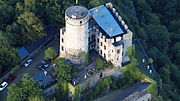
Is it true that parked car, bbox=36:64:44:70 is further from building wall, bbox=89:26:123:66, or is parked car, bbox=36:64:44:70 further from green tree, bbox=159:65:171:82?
green tree, bbox=159:65:171:82

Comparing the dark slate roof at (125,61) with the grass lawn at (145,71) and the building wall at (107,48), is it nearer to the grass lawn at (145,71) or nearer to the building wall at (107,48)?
the grass lawn at (145,71)

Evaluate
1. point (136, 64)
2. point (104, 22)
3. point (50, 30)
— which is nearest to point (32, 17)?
point (50, 30)

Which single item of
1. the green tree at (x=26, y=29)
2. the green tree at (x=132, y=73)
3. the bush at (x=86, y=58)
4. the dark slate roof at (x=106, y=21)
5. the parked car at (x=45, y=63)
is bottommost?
the green tree at (x=132, y=73)

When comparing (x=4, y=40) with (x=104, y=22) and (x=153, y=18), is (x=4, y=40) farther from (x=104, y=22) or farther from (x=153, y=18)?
(x=153, y=18)

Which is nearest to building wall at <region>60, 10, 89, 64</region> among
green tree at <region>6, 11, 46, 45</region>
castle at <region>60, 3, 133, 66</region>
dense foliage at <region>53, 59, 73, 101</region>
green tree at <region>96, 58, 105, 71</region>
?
castle at <region>60, 3, 133, 66</region>

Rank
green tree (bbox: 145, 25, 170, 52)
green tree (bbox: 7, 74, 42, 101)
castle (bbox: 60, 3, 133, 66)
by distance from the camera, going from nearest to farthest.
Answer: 1. green tree (bbox: 7, 74, 42, 101)
2. castle (bbox: 60, 3, 133, 66)
3. green tree (bbox: 145, 25, 170, 52)

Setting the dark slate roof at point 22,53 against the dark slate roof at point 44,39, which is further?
the dark slate roof at point 44,39

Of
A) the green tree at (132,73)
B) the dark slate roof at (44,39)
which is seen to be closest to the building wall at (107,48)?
the green tree at (132,73)
